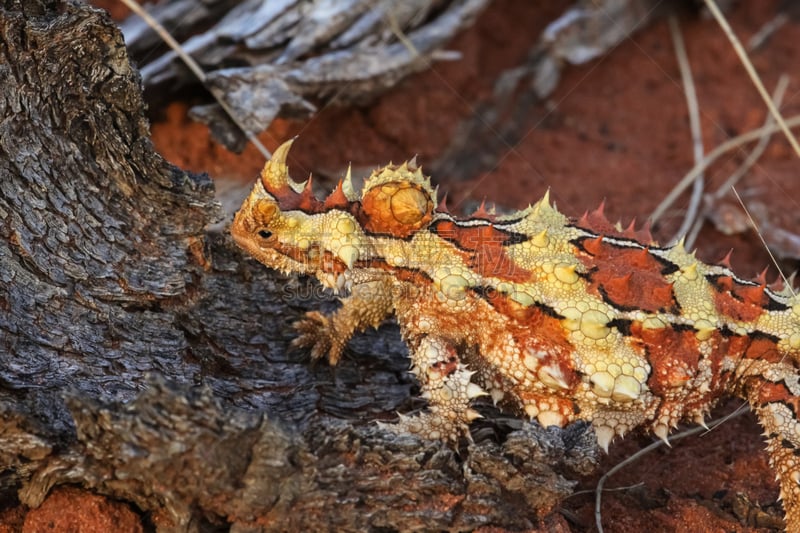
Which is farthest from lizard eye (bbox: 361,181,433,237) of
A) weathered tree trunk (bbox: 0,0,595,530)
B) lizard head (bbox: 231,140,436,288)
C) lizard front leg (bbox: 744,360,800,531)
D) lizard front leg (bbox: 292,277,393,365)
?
lizard front leg (bbox: 744,360,800,531)

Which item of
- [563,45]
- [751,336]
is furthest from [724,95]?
[751,336]

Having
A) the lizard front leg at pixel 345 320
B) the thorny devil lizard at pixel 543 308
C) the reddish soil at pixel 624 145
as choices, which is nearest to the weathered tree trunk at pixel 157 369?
the lizard front leg at pixel 345 320

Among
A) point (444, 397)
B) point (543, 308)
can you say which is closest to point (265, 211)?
point (444, 397)

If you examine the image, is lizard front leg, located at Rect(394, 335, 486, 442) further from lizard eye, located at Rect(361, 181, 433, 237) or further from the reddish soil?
the reddish soil

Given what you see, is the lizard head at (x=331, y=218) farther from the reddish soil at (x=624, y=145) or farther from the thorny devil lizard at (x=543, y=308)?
the reddish soil at (x=624, y=145)

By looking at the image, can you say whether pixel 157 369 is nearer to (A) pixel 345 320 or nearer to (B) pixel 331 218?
(A) pixel 345 320

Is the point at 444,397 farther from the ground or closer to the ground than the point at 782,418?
farther from the ground
